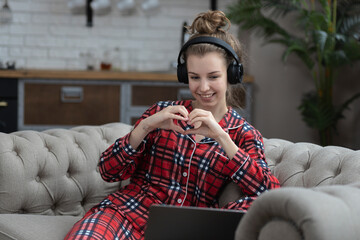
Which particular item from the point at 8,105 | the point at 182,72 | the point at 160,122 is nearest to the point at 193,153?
the point at 160,122

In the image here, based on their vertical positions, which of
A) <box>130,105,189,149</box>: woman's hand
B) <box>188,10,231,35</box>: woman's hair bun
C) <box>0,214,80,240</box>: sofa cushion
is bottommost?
<box>0,214,80,240</box>: sofa cushion

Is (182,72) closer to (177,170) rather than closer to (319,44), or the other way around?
(177,170)

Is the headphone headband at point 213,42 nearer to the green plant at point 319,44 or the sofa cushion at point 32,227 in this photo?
the sofa cushion at point 32,227

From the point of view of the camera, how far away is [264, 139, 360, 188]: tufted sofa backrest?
1.78m

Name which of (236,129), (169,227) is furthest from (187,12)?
(169,227)

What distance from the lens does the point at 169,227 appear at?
133cm

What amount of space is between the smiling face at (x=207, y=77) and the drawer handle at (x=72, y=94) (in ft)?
8.38

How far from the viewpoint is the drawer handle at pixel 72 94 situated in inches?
168

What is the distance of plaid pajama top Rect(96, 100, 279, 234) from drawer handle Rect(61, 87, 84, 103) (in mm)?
2480

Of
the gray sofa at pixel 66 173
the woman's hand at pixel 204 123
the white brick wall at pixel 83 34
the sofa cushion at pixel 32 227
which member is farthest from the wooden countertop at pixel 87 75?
the woman's hand at pixel 204 123

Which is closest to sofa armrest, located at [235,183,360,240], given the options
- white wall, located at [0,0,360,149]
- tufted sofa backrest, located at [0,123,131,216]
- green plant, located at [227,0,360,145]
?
tufted sofa backrest, located at [0,123,131,216]

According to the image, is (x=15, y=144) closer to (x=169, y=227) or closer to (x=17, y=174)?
(x=17, y=174)

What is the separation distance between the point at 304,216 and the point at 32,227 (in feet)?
3.57

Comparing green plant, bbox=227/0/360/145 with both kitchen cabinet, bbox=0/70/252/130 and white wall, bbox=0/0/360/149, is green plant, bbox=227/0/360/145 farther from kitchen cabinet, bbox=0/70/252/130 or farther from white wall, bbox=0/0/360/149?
kitchen cabinet, bbox=0/70/252/130
